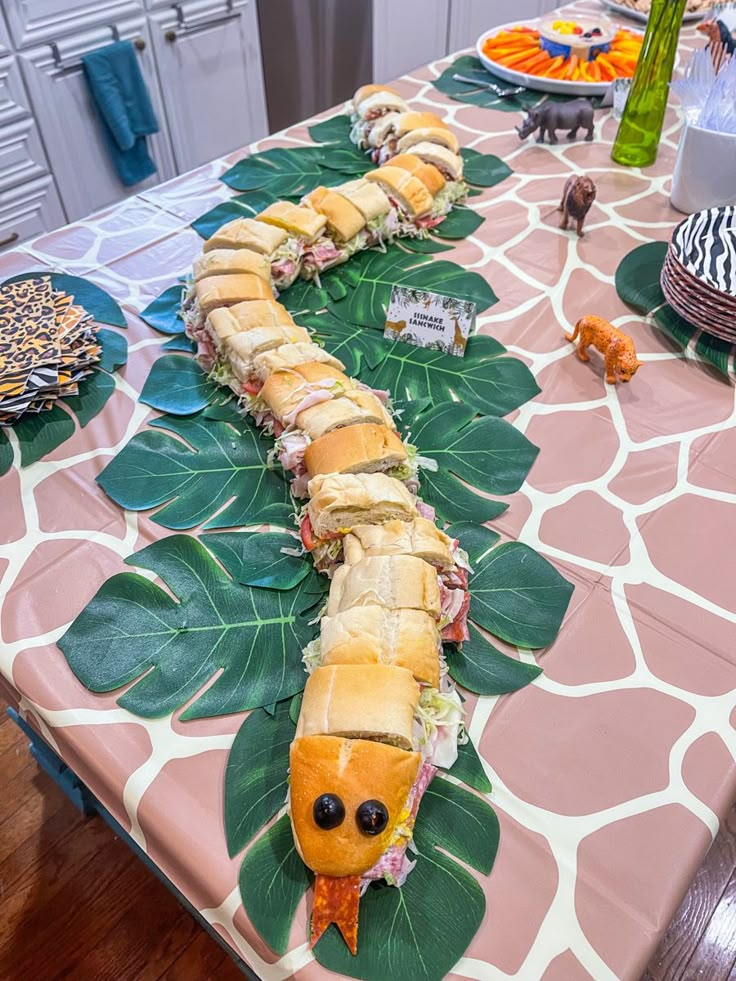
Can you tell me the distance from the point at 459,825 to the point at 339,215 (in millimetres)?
1238

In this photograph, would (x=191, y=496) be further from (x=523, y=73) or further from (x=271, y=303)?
(x=523, y=73)

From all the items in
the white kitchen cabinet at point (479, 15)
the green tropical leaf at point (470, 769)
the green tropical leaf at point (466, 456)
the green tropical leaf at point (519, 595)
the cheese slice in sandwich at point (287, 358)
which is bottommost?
the white kitchen cabinet at point (479, 15)

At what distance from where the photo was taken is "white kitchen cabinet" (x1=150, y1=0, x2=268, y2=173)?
9.40 feet

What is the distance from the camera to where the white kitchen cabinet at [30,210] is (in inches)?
103

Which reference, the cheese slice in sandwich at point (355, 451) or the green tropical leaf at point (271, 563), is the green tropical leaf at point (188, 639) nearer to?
the green tropical leaf at point (271, 563)

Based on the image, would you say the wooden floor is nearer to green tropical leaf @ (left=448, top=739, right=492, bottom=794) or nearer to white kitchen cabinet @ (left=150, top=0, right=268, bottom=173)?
green tropical leaf @ (left=448, top=739, right=492, bottom=794)

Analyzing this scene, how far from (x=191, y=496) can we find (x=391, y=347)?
1.67 ft

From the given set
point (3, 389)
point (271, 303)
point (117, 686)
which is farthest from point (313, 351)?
point (117, 686)

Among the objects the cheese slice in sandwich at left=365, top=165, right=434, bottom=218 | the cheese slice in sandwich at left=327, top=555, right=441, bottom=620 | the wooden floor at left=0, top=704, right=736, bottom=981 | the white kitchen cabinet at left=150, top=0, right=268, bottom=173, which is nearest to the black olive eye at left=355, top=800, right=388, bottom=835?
the cheese slice in sandwich at left=327, top=555, right=441, bottom=620

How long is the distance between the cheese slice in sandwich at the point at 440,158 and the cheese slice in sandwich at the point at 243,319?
65 cm

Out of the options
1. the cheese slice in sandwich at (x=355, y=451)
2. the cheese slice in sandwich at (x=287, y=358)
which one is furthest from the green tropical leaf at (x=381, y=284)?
the cheese slice in sandwich at (x=355, y=451)

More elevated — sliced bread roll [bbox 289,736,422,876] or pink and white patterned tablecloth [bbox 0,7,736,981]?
sliced bread roll [bbox 289,736,422,876]

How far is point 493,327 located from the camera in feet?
4.79

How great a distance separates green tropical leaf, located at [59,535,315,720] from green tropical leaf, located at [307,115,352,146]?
145 centimetres
